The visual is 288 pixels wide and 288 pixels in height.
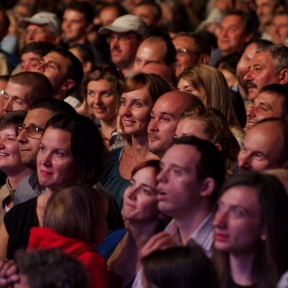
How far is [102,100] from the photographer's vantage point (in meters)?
7.75

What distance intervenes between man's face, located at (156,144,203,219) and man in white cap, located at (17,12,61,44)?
18.0ft

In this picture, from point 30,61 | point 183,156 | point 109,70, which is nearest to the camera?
point 183,156

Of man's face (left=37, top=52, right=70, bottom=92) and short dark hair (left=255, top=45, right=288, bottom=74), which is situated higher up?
short dark hair (left=255, top=45, right=288, bottom=74)

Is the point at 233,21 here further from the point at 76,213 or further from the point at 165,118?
the point at 76,213

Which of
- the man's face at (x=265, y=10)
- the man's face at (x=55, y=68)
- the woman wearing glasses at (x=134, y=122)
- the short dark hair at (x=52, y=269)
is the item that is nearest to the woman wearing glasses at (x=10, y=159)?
the woman wearing glasses at (x=134, y=122)

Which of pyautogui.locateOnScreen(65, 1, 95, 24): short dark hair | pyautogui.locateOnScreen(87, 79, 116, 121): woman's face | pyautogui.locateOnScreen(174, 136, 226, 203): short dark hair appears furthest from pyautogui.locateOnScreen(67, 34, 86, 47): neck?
pyautogui.locateOnScreen(174, 136, 226, 203): short dark hair

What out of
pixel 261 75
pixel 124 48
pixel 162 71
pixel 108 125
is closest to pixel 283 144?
pixel 261 75

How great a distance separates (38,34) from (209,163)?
5.59m

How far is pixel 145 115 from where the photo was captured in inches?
247

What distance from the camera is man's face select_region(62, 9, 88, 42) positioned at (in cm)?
1046

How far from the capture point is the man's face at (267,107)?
5.93 meters

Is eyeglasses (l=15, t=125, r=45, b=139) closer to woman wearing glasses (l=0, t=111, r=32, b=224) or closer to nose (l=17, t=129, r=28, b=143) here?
nose (l=17, t=129, r=28, b=143)

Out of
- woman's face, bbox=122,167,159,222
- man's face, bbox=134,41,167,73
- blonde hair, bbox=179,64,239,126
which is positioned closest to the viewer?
woman's face, bbox=122,167,159,222

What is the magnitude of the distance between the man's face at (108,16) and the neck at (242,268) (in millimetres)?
7004
